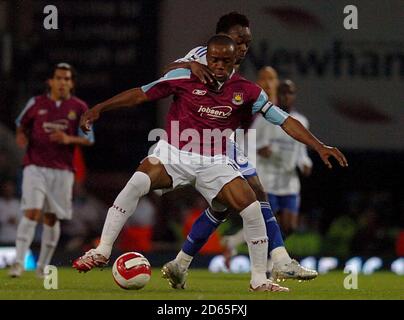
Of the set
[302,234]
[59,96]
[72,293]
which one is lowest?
[302,234]

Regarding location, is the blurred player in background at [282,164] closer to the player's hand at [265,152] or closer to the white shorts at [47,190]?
the player's hand at [265,152]

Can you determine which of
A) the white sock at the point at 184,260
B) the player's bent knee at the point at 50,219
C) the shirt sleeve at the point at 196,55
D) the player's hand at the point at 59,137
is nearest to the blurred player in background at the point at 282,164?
the player's hand at the point at 59,137

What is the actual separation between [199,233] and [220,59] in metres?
1.44

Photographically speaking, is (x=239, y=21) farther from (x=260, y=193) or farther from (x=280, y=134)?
(x=280, y=134)

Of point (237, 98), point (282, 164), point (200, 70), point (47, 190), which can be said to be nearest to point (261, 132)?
point (282, 164)

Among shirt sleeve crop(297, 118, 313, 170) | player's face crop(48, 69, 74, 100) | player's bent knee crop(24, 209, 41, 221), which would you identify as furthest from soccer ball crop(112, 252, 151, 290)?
shirt sleeve crop(297, 118, 313, 170)

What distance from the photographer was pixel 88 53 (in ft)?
56.5

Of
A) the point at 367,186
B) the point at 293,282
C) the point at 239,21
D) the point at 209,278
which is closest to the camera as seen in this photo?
the point at 239,21

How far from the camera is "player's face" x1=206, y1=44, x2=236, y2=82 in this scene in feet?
30.9

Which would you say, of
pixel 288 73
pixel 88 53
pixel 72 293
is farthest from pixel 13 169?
pixel 72 293

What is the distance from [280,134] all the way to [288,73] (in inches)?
149

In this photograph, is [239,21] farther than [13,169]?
No

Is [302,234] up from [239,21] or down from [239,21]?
down
